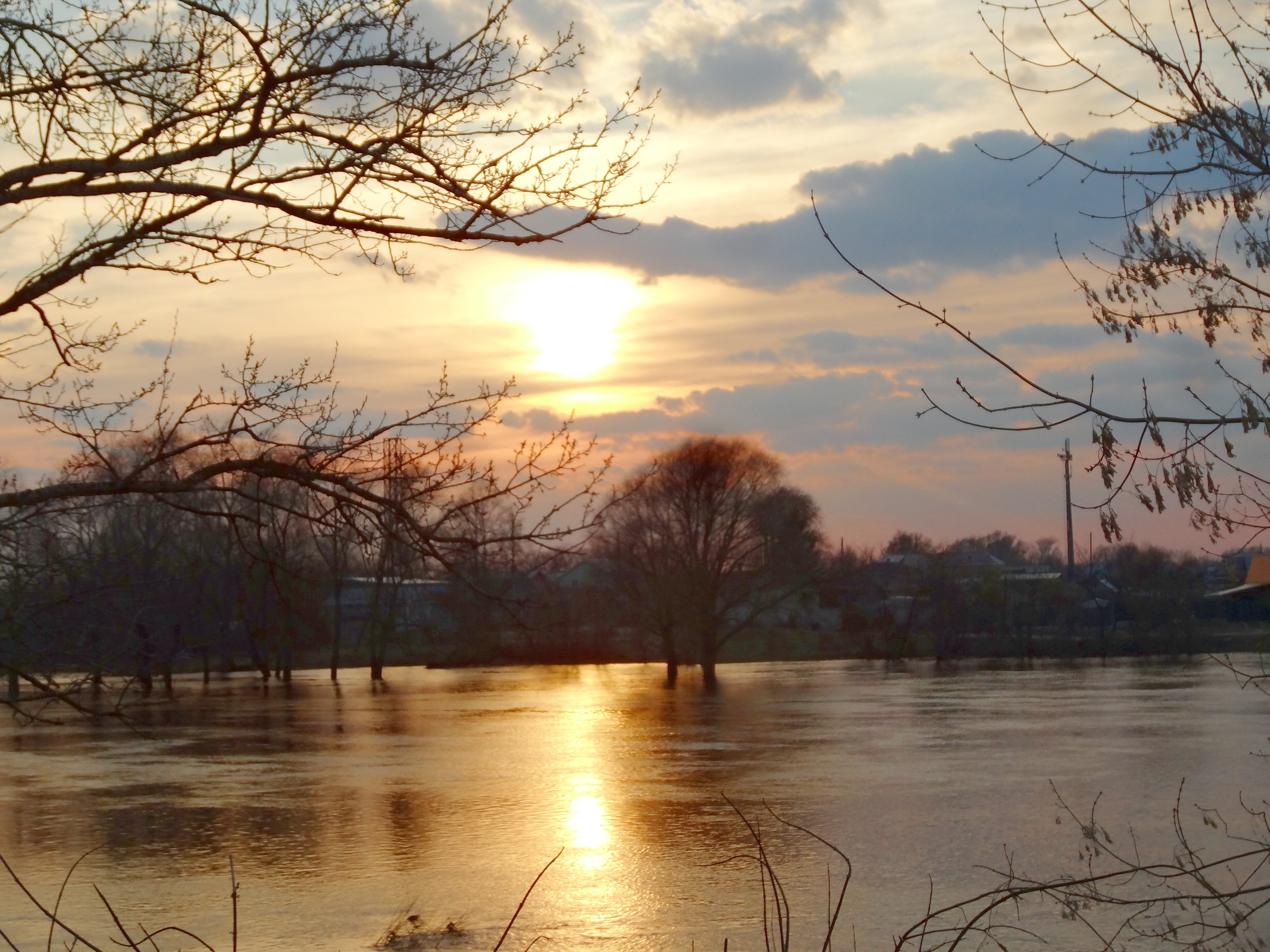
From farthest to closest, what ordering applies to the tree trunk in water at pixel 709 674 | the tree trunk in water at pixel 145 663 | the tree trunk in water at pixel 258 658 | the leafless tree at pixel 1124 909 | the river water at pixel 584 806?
the tree trunk in water at pixel 258 658, the tree trunk in water at pixel 709 674, the river water at pixel 584 806, the leafless tree at pixel 1124 909, the tree trunk in water at pixel 145 663

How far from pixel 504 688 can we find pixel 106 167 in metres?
43.4

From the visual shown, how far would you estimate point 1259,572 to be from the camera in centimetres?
759

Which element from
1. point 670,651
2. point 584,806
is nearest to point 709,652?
point 670,651

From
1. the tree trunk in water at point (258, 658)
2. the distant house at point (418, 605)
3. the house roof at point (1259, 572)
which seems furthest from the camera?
the tree trunk in water at point (258, 658)

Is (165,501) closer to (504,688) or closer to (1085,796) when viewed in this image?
(1085,796)

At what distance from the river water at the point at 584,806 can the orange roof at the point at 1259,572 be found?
467 cm

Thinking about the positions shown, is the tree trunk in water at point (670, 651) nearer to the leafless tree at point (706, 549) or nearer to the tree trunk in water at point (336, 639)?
the leafless tree at point (706, 549)

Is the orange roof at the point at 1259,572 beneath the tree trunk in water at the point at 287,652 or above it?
above

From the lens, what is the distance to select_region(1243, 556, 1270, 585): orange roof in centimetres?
709

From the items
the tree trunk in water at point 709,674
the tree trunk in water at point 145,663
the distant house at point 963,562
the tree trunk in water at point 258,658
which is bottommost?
the tree trunk in water at point 709,674

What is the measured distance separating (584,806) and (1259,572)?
1275 centimetres

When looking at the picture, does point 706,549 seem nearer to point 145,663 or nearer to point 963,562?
point 963,562

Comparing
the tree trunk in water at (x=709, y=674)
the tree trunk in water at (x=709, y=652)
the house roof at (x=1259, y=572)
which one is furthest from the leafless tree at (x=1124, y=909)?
the tree trunk in water at (x=709, y=652)

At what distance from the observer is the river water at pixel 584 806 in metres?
12.1
